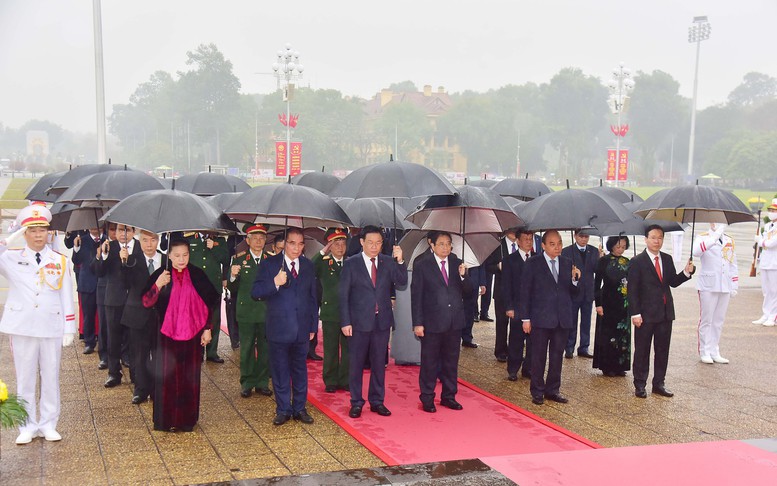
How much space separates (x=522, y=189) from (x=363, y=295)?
508 centimetres

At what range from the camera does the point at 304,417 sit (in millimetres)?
6004

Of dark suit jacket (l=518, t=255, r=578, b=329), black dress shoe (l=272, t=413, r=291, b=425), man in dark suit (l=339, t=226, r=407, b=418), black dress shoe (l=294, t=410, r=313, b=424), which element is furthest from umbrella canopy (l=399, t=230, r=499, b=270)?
black dress shoe (l=272, t=413, r=291, b=425)

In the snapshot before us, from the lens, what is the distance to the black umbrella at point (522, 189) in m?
10.5

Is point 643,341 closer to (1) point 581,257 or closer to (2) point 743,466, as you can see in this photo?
(1) point 581,257

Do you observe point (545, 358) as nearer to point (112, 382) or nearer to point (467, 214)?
point (467, 214)

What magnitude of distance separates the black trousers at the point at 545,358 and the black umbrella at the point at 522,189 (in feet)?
12.6

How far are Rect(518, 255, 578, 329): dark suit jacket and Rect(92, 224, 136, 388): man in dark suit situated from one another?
3.72m

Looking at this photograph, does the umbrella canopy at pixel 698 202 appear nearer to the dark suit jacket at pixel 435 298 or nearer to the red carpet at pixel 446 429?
the dark suit jacket at pixel 435 298

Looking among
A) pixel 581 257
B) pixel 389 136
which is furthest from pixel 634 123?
pixel 581 257

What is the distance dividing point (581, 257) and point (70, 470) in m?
5.83

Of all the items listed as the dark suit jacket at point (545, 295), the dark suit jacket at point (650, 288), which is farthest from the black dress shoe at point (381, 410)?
the dark suit jacket at point (650, 288)

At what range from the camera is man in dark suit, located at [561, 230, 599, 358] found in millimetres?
8320

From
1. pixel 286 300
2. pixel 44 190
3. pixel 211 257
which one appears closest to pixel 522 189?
pixel 211 257

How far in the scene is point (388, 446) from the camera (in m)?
5.47
